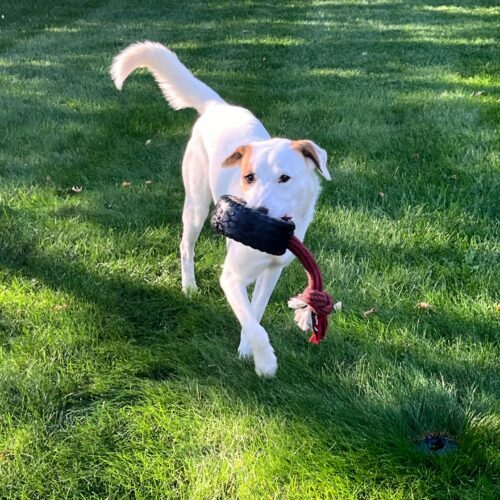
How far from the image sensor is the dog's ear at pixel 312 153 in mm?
2768

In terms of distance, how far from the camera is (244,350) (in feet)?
9.75

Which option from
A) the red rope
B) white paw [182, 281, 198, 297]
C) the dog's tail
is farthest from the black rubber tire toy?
the dog's tail

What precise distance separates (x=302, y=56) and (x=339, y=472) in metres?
7.39

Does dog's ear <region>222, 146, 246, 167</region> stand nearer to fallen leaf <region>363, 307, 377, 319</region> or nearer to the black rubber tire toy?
the black rubber tire toy

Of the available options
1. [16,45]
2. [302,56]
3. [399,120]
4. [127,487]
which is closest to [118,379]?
[127,487]

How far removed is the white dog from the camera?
2.61 m

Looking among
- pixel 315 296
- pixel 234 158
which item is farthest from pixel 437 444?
pixel 234 158

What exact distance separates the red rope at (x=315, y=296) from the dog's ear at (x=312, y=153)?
382mm

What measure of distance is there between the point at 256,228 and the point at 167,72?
1.77m

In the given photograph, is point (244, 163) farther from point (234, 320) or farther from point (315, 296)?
point (234, 320)

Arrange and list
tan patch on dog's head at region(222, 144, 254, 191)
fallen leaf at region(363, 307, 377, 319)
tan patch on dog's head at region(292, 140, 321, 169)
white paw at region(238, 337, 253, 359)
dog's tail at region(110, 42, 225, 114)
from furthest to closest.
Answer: dog's tail at region(110, 42, 225, 114), fallen leaf at region(363, 307, 377, 319), white paw at region(238, 337, 253, 359), tan patch on dog's head at region(292, 140, 321, 169), tan patch on dog's head at region(222, 144, 254, 191)

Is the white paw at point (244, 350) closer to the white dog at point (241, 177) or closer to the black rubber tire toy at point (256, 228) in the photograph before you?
the white dog at point (241, 177)

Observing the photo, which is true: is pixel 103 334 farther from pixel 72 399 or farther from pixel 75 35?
pixel 75 35

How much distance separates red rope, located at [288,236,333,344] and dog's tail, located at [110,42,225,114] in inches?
62.3
